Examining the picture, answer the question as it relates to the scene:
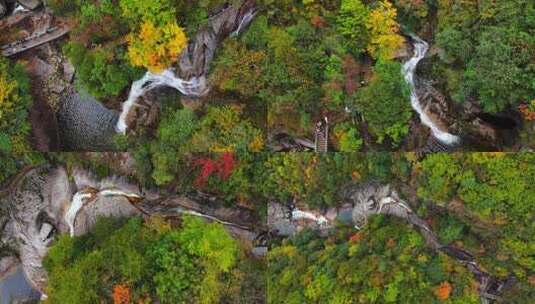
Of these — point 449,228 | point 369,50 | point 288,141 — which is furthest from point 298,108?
point 449,228

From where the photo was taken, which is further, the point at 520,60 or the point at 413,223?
the point at 413,223

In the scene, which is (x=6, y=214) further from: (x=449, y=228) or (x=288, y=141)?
(x=449, y=228)

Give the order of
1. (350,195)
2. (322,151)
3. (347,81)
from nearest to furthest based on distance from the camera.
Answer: (347,81) < (322,151) < (350,195)

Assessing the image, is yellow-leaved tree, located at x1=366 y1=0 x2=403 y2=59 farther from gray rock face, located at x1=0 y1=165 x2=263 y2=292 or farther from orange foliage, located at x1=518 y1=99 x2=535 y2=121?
gray rock face, located at x1=0 y1=165 x2=263 y2=292

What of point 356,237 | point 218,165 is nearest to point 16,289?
point 218,165

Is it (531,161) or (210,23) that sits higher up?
(210,23)

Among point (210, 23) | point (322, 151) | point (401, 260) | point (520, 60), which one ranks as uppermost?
point (210, 23)
